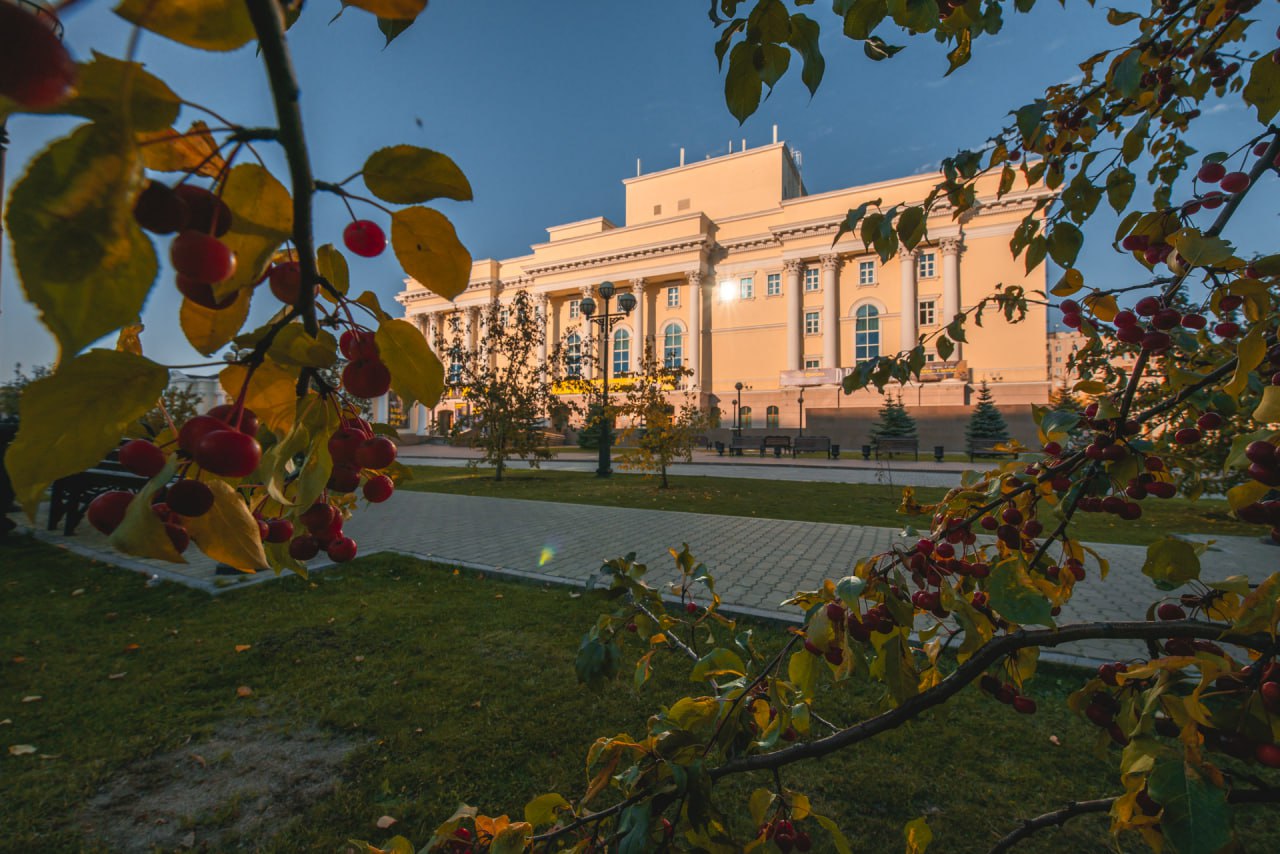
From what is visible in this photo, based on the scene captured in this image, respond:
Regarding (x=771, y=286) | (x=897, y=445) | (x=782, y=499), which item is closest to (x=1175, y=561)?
(x=782, y=499)

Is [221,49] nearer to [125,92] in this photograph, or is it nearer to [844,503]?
[125,92]

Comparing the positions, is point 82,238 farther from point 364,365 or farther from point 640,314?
point 640,314

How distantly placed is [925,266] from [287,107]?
41.7m

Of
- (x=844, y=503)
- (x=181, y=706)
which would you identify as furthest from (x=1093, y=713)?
(x=844, y=503)

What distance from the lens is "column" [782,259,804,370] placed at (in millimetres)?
38531

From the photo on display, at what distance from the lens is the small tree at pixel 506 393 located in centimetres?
1570

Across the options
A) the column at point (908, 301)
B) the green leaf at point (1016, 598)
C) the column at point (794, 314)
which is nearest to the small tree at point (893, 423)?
the column at point (908, 301)

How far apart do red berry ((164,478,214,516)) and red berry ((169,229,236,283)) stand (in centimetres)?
18

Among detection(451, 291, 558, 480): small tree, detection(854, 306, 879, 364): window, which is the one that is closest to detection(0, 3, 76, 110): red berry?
detection(451, 291, 558, 480): small tree

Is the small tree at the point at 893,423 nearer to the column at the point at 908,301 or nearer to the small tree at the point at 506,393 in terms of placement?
the column at the point at 908,301

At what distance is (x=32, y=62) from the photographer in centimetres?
25

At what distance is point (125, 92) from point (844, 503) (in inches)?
447

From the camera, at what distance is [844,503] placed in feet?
35.0

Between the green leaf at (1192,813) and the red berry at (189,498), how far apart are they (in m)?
1.02
